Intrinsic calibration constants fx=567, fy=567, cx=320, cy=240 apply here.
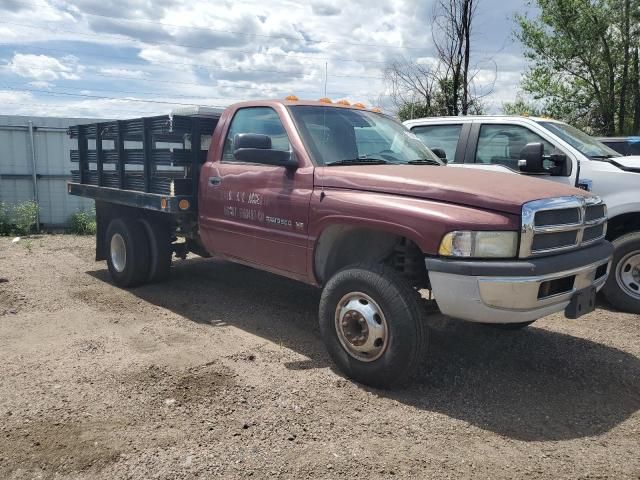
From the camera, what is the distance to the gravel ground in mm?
3043

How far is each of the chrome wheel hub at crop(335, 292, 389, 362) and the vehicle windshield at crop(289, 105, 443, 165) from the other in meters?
1.21

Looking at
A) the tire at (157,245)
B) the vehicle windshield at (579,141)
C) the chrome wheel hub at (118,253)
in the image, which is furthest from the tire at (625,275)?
the chrome wheel hub at (118,253)

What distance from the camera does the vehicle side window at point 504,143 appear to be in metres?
6.41

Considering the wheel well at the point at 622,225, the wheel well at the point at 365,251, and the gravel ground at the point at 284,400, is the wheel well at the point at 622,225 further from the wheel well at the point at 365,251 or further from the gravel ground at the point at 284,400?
the wheel well at the point at 365,251

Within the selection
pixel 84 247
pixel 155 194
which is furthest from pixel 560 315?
pixel 84 247

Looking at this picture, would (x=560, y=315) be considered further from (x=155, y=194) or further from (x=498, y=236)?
(x=155, y=194)

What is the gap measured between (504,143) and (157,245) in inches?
167

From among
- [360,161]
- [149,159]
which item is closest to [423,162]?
[360,161]

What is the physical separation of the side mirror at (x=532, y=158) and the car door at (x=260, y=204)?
252 cm

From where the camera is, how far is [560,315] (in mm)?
5914

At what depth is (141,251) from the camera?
6645mm

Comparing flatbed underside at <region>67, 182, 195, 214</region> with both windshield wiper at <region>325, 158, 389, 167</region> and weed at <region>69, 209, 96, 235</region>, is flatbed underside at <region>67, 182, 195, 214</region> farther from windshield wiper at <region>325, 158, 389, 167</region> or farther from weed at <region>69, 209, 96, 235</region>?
weed at <region>69, 209, 96, 235</region>

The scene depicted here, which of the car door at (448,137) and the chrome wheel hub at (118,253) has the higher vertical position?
the car door at (448,137)

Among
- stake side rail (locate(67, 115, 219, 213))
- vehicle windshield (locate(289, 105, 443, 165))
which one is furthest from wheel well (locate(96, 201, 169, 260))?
vehicle windshield (locate(289, 105, 443, 165))
